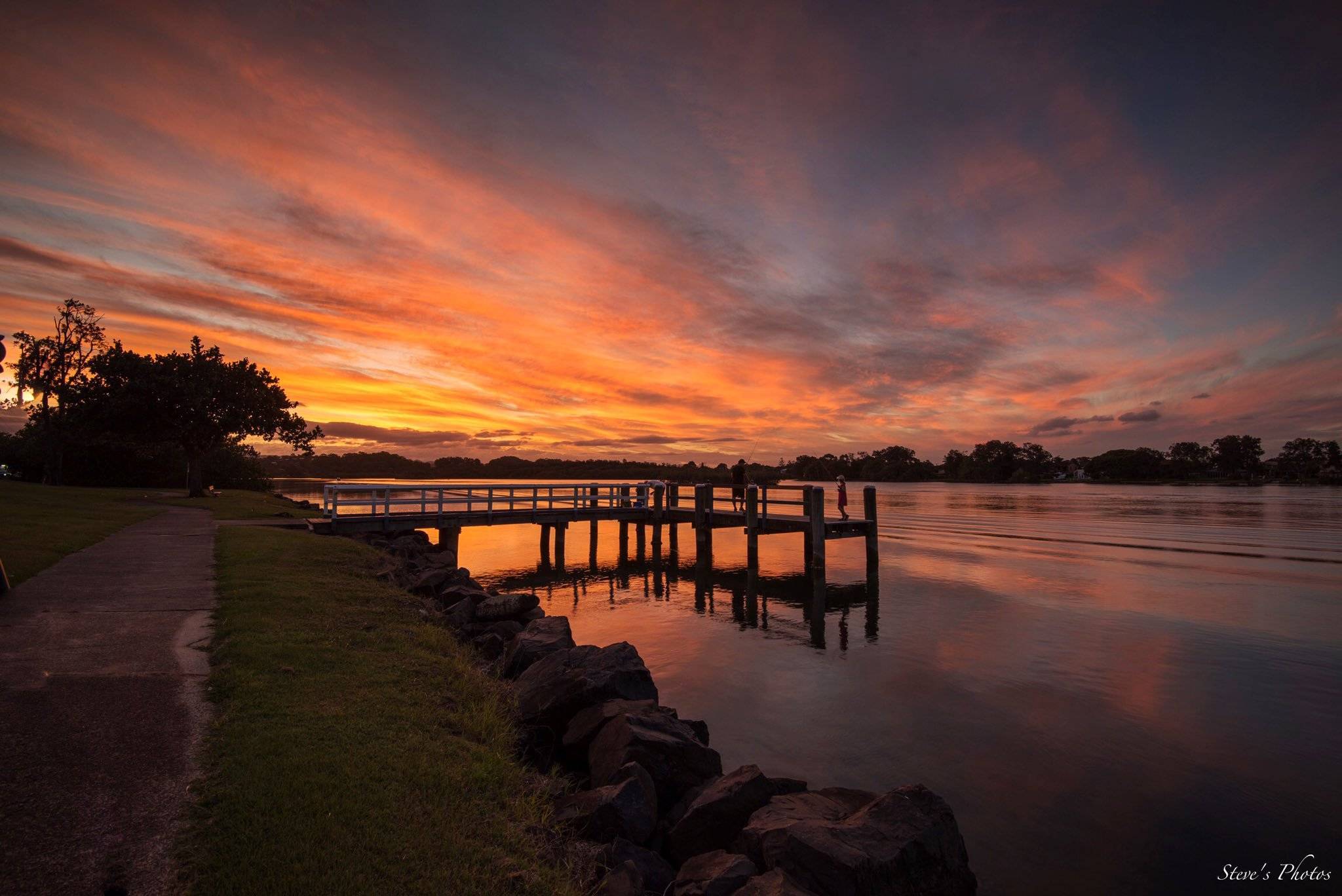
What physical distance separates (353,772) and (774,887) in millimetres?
4044

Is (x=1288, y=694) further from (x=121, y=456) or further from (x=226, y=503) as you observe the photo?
(x=121, y=456)

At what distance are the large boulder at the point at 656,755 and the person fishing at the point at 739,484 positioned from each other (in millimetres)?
23908

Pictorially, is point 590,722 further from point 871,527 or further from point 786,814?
point 871,527

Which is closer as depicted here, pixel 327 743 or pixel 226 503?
pixel 327 743

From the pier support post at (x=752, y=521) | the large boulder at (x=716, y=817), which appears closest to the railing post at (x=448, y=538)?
the pier support post at (x=752, y=521)

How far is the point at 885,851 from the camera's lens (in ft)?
19.5

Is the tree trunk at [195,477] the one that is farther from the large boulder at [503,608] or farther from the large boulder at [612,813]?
the large boulder at [612,813]

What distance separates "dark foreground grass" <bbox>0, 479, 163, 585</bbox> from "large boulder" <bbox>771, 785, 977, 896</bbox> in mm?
15012

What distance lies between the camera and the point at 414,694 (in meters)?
Result: 8.81

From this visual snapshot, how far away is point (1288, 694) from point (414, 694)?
17117mm

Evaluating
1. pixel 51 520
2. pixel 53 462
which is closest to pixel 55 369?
pixel 53 462

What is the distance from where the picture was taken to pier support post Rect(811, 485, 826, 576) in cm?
2817

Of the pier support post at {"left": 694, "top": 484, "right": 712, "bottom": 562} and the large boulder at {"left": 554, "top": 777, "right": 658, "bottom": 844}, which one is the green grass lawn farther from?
the pier support post at {"left": 694, "top": 484, "right": 712, "bottom": 562}

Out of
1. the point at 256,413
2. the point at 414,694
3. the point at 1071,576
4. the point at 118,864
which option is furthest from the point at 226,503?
the point at 1071,576
